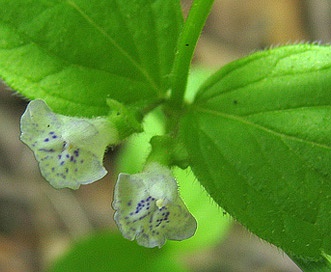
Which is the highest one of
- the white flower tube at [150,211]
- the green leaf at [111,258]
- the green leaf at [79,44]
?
the green leaf at [79,44]

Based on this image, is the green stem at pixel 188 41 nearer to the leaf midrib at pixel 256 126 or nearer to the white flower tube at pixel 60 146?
the leaf midrib at pixel 256 126

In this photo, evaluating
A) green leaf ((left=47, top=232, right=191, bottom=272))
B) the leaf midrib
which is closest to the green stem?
the leaf midrib

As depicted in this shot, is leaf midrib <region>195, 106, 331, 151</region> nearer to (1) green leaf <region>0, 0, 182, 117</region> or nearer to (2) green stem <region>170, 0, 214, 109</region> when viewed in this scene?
(2) green stem <region>170, 0, 214, 109</region>

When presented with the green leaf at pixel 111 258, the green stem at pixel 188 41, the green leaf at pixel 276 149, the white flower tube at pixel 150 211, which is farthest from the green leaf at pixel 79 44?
the green leaf at pixel 111 258

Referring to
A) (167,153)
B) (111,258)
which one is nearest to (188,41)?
(167,153)

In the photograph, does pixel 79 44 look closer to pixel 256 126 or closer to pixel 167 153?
pixel 167 153

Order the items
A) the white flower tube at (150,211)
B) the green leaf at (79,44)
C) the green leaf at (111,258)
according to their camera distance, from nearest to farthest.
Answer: the white flower tube at (150,211)
the green leaf at (79,44)
the green leaf at (111,258)

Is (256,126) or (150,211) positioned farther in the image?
(256,126)
